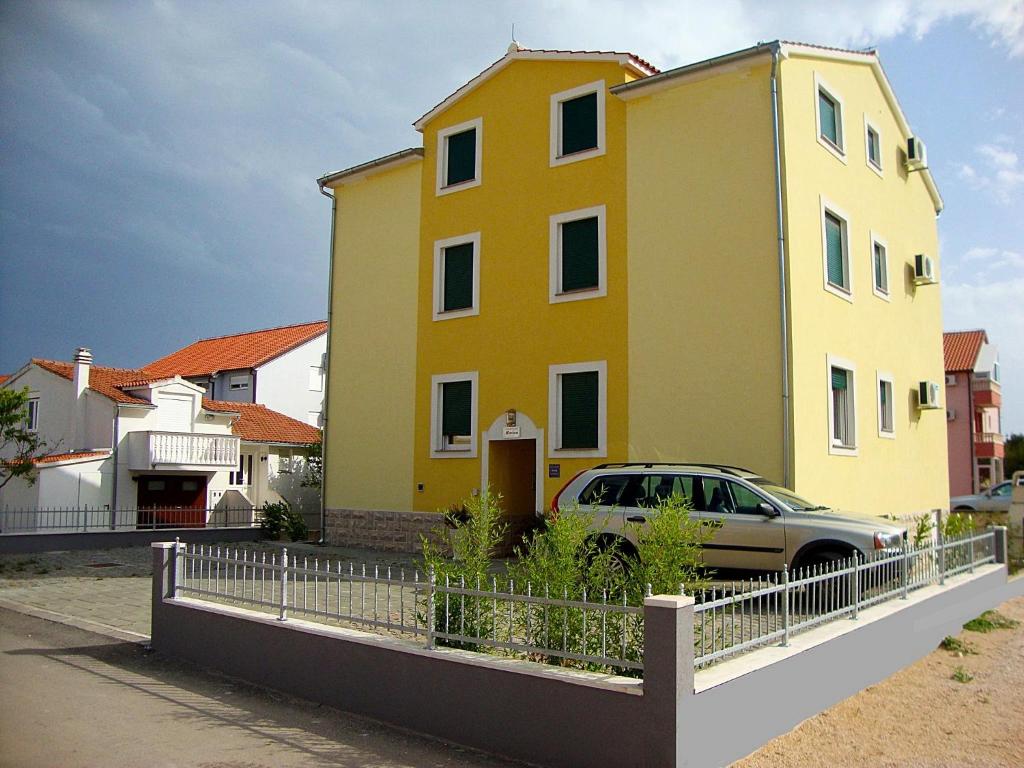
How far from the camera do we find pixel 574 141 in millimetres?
17156

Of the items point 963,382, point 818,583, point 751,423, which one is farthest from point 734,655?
point 963,382

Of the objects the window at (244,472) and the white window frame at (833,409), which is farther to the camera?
the window at (244,472)

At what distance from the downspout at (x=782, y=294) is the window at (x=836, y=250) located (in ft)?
6.09

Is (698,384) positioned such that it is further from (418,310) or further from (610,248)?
(418,310)

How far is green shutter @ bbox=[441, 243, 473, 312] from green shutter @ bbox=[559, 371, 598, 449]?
3.31m

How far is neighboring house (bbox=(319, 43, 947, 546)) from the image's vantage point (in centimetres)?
1453

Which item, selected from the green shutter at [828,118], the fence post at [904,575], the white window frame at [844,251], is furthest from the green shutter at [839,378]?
the fence post at [904,575]

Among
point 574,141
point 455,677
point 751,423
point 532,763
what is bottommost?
point 532,763

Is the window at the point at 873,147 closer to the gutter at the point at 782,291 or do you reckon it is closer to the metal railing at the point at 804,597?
the gutter at the point at 782,291

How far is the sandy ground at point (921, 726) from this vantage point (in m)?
6.46

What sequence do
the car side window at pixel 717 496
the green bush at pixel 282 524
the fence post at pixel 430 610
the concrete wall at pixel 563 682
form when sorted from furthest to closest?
the green bush at pixel 282 524, the car side window at pixel 717 496, the fence post at pixel 430 610, the concrete wall at pixel 563 682

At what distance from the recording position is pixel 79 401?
1109 inches

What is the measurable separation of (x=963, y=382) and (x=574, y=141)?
32.1 metres

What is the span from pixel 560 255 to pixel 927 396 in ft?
31.5
